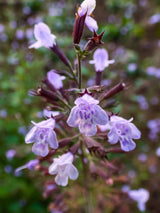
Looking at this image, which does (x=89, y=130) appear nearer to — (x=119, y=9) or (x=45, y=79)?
(x=45, y=79)

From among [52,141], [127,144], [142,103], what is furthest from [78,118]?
[142,103]

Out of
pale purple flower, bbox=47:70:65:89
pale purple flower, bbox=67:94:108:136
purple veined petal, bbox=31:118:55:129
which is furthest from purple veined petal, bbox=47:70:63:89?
pale purple flower, bbox=67:94:108:136

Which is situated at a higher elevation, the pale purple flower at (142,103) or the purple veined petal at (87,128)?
the pale purple flower at (142,103)

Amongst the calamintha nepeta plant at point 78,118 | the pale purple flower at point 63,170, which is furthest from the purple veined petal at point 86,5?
the pale purple flower at point 63,170

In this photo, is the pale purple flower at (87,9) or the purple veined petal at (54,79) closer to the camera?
the pale purple flower at (87,9)

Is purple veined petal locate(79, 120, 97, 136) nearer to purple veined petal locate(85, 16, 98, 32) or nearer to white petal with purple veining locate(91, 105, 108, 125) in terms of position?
white petal with purple veining locate(91, 105, 108, 125)

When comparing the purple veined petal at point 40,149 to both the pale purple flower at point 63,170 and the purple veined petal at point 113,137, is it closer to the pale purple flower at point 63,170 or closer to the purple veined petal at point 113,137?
the pale purple flower at point 63,170

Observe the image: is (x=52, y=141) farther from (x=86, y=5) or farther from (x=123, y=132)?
(x=86, y=5)
